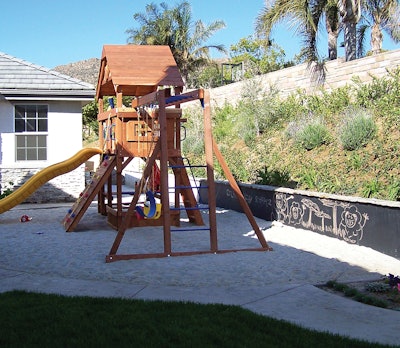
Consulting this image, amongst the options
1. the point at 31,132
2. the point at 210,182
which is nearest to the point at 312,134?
the point at 210,182

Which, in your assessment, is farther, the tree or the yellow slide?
the tree

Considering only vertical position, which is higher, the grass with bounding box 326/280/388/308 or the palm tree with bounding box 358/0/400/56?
the palm tree with bounding box 358/0/400/56

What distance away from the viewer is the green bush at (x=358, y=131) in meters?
14.6

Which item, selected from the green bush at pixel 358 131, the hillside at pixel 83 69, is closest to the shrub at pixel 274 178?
the green bush at pixel 358 131

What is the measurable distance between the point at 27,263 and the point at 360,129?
9095 millimetres

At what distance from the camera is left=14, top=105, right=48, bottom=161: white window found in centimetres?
1844

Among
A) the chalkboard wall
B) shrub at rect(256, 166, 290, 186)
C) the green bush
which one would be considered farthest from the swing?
the green bush

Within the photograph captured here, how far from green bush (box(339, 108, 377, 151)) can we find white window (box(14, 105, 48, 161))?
945cm

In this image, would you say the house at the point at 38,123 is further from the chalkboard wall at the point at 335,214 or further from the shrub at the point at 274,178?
the chalkboard wall at the point at 335,214

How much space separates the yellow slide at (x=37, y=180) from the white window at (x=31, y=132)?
455 centimetres

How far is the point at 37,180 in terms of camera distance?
45.5 ft

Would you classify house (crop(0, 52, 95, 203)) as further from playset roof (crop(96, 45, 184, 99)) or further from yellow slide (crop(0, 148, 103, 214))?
yellow slide (crop(0, 148, 103, 214))

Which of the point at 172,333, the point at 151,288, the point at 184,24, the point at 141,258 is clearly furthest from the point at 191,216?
the point at 184,24

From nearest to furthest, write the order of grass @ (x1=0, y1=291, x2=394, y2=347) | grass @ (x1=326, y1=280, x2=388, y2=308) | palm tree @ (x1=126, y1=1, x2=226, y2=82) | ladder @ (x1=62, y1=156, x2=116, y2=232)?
grass @ (x1=0, y1=291, x2=394, y2=347)
grass @ (x1=326, y1=280, x2=388, y2=308)
ladder @ (x1=62, y1=156, x2=116, y2=232)
palm tree @ (x1=126, y1=1, x2=226, y2=82)
